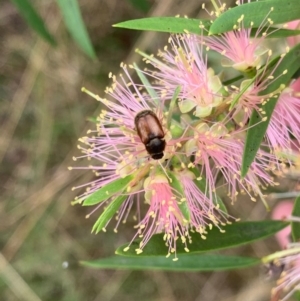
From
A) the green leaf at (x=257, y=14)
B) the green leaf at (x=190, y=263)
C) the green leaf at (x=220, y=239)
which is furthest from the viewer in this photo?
the green leaf at (x=190, y=263)

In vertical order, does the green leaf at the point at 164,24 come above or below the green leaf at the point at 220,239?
above

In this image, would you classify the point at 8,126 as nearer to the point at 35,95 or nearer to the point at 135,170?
the point at 35,95

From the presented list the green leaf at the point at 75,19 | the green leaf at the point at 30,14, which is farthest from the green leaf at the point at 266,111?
the green leaf at the point at 30,14

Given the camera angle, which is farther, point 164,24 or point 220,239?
point 220,239

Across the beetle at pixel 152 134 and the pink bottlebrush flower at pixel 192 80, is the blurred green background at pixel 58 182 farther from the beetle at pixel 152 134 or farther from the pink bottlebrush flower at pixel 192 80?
the beetle at pixel 152 134

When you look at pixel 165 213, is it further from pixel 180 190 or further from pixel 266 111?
pixel 266 111

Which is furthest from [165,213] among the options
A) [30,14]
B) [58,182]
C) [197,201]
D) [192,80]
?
[58,182]

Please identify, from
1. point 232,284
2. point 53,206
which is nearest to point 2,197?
point 53,206
